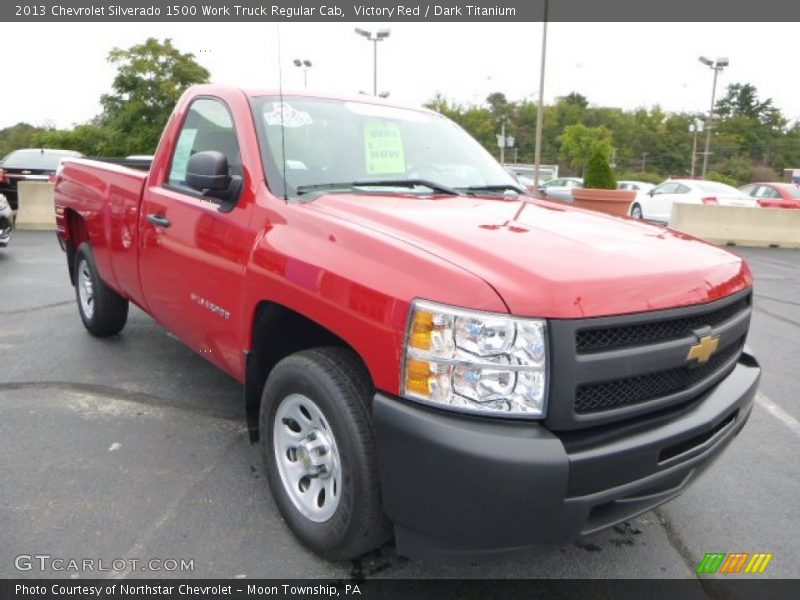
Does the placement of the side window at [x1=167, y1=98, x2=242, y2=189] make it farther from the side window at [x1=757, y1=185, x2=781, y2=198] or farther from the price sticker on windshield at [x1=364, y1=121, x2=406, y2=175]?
the side window at [x1=757, y1=185, x2=781, y2=198]

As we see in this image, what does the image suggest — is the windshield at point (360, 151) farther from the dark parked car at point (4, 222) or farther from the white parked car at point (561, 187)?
the white parked car at point (561, 187)

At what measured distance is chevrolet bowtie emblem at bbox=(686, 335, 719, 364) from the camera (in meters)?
2.21

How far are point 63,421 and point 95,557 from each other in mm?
1477

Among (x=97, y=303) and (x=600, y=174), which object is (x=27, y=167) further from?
(x=600, y=174)

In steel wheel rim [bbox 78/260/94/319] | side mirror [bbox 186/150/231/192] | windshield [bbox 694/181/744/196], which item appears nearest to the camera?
side mirror [bbox 186/150/231/192]

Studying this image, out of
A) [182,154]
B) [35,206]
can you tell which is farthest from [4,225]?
[182,154]

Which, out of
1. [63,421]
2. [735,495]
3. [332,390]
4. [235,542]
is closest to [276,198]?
[332,390]

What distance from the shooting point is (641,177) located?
193ft

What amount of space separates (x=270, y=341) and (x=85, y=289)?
10.9 feet

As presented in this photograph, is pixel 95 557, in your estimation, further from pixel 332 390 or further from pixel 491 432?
pixel 491 432

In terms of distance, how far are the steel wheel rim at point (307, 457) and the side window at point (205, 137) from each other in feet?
4.05

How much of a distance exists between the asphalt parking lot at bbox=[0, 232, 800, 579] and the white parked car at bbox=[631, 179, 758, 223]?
478 inches

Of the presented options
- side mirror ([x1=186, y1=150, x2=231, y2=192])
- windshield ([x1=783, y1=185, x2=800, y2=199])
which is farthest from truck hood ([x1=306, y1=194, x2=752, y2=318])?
windshield ([x1=783, y1=185, x2=800, y2=199])

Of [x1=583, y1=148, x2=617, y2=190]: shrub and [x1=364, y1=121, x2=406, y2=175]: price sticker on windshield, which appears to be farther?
[x1=583, y1=148, x2=617, y2=190]: shrub
